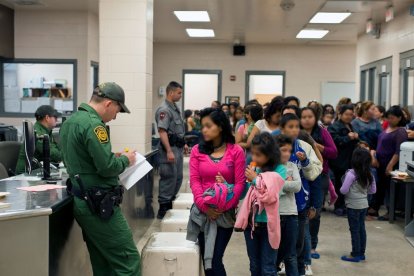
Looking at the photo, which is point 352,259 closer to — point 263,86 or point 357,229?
point 357,229

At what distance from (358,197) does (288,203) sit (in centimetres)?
161

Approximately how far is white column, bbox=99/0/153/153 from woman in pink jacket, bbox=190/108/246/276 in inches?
88.9

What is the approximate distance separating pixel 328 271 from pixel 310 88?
10.1 m

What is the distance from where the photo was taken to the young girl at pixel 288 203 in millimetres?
3318

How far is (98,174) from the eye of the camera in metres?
2.93

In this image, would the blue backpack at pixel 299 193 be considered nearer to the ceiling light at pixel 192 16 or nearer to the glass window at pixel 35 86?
the ceiling light at pixel 192 16

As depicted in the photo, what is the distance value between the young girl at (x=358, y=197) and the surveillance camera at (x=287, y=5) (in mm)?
4209

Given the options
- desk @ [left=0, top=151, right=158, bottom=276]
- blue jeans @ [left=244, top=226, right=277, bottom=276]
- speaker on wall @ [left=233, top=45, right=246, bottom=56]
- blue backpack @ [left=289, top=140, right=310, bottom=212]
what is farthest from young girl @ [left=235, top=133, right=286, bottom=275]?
speaker on wall @ [left=233, top=45, right=246, bottom=56]

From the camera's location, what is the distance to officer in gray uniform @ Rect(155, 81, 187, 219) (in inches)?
221

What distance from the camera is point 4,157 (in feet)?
16.3

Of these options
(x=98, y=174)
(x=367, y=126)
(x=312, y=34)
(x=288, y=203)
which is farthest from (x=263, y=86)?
(x=98, y=174)

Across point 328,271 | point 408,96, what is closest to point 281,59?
point 408,96

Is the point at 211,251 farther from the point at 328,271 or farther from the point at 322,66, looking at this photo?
the point at 322,66

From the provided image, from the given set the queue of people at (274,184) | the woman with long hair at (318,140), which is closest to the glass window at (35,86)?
the queue of people at (274,184)
